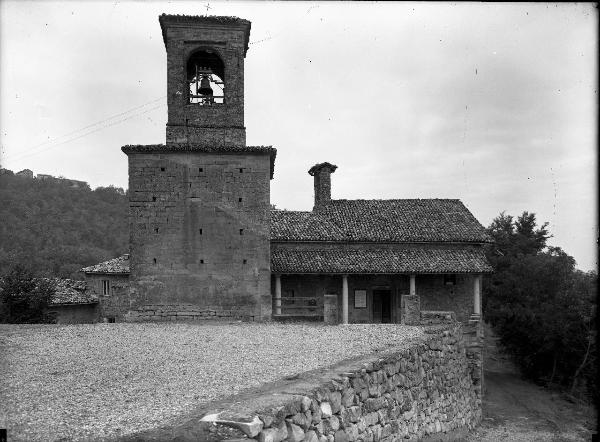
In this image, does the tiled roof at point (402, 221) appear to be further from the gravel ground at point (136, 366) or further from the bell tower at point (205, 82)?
the gravel ground at point (136, 366)

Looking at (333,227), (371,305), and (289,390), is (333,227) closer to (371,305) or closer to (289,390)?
(371,305)

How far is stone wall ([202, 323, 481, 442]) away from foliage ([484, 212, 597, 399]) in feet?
42.5

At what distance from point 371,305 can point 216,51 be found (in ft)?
43.9

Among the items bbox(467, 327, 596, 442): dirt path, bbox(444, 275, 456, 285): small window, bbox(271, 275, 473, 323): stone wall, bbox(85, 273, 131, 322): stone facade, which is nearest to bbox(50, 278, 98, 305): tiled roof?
bbox(85, 273, 131, 322): stone facade

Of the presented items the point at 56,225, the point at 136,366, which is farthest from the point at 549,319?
the point at 56,225

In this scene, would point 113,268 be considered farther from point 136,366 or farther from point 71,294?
point 136,366

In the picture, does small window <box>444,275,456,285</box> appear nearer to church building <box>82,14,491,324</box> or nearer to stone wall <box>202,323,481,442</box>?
church building <box>82,14,491,324</box>

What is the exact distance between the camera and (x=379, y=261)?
75.7ft

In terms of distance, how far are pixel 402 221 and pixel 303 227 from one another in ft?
17.0

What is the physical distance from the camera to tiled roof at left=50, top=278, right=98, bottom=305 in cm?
2741

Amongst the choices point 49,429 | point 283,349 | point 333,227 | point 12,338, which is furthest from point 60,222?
point 49,429

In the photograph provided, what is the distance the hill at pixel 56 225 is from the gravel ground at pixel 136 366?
99.3 feet

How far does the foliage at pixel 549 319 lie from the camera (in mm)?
24344

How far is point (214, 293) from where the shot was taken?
17.5 meters
